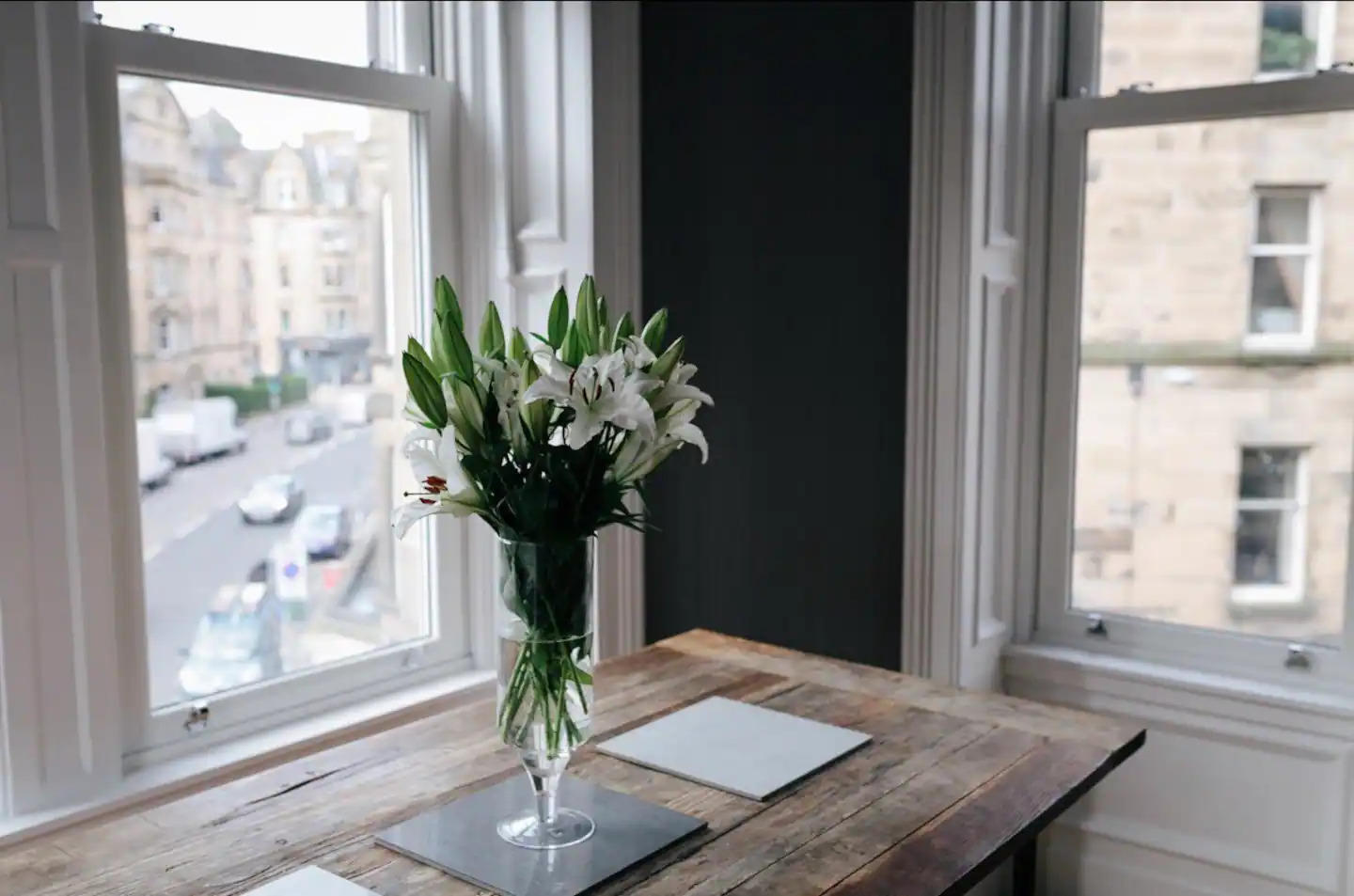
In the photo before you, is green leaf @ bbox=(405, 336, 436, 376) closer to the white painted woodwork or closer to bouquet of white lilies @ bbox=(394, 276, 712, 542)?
bouquet of white lilies @ bbox=(394, 276, 712, 542)

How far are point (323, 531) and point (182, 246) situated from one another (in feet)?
1.84

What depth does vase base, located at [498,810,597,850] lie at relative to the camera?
53.8 inches

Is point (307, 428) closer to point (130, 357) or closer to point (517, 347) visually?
point (130, 357)

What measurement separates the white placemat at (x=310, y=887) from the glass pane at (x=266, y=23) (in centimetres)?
132

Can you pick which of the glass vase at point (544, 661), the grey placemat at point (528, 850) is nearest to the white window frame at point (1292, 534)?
the grey placemat at point (528, 850)

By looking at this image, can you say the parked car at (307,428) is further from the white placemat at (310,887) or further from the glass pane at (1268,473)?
the glass pane at (1268,473)

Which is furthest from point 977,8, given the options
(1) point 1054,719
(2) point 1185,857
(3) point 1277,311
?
(2) point 1185,857

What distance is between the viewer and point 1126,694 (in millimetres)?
2400

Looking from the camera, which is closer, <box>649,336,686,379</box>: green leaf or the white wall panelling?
<box>649,336,686,379</box>: green leaf

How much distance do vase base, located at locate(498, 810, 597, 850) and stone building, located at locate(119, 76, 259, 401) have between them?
3.27ft

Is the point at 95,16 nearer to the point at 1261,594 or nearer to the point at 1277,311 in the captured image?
the point at 1277,311

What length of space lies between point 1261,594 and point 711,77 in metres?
1.50

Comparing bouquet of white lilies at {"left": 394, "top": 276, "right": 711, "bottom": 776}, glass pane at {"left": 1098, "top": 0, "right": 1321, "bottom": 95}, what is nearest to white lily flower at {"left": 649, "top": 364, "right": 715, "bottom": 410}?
bouquet of white lilies at {"left": 394, "top": 276, "right": 711, "bottom": 776}

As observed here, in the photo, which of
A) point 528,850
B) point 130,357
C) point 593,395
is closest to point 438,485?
point 593,395
